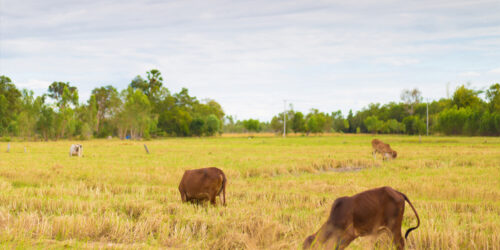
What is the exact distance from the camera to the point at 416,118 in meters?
102

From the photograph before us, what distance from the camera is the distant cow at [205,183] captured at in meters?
7.88

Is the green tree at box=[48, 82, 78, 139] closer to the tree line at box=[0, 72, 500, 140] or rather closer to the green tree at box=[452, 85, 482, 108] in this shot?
the tree line at box=[0, 72, 500, 140]

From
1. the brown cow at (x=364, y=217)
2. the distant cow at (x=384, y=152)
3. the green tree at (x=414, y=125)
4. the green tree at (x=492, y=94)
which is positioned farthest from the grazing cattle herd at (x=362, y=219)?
the green tree at (x=414, y=125)

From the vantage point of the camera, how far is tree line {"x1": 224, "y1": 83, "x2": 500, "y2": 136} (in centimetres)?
7044

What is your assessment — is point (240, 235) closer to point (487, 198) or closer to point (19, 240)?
point (19, 240)

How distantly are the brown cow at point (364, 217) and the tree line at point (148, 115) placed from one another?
72.6m

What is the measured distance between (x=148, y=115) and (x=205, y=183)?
79.3m

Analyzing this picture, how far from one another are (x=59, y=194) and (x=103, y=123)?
9876 centimetres

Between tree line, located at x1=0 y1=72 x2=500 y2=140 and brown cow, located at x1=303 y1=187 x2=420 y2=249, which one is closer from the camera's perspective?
brown cow, located at x1=303 y1=187 x2=420 y2=249

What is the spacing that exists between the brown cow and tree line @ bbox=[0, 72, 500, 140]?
72.6 m

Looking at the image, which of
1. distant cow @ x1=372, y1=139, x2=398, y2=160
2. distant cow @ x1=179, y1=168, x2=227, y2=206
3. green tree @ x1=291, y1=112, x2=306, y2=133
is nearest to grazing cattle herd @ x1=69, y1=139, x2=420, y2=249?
distant cow @ x1=179, y1=168, x2=227, y2=206

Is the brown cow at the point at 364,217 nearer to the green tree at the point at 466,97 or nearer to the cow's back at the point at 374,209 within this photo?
the cow's back at the point at 374,209

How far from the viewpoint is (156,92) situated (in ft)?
340

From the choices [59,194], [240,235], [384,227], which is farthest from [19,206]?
[384,227]
